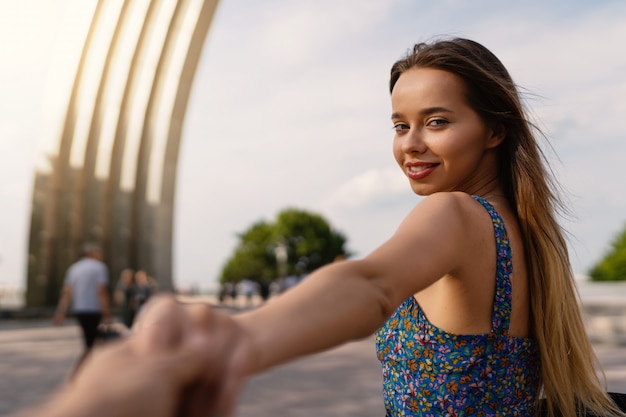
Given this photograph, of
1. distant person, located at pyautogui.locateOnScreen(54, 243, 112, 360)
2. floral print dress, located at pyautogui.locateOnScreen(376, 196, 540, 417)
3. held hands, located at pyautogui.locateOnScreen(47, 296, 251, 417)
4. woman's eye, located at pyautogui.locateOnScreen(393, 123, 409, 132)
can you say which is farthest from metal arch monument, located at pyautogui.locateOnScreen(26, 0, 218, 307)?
held hands, located at pyautogui.locateOnScreen(47, 296, 251, 417)

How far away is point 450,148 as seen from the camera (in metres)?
1.79

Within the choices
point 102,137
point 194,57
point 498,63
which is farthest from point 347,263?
point 102,137

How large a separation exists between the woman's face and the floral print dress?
0.25m

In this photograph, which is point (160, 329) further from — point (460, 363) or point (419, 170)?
point (419, 170)

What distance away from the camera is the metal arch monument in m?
27.0

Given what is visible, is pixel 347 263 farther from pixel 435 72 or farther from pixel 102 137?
pixel 102 137

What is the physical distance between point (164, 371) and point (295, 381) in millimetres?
9196

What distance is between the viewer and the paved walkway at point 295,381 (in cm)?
735

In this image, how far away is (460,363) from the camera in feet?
5.29

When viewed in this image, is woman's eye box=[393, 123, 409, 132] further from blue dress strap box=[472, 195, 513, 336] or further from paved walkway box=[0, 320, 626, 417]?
paved walkway box=[0, 320, 626, 417]

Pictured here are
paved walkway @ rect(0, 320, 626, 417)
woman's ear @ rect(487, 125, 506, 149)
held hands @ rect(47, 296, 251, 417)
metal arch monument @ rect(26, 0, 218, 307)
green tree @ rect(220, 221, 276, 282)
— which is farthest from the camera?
green tree @ rect(220, 221, 276, 282)

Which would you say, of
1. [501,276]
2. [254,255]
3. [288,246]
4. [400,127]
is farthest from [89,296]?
[254,255]

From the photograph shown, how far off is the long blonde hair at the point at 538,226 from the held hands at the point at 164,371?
3.76 ft

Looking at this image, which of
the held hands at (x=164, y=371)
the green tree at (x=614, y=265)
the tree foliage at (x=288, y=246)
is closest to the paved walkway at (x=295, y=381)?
the held hands at (x=164, y=371)
